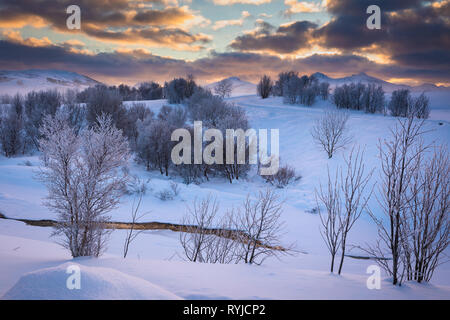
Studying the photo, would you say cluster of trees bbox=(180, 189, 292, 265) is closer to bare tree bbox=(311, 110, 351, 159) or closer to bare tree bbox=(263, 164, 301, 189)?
bare tree bbox=(263, 164, 301, 189)

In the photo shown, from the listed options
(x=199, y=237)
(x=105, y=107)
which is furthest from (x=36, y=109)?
(x=199, y=237)

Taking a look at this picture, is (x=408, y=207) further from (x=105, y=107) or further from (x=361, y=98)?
(x=361, y=98)

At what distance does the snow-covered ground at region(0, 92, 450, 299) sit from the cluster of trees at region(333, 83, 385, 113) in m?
14.6

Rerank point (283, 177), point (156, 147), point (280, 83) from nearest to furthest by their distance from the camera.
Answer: point (283, 177) → point (156, 147) → point (280, 83)

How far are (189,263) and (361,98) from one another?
52.3 m

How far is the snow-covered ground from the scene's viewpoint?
143 inches

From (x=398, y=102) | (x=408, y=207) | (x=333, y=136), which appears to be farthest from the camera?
(x=398, y=102)

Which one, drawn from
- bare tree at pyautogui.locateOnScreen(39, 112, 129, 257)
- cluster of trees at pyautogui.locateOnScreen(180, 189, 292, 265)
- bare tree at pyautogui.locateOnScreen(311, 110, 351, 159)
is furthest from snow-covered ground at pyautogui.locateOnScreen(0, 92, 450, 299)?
bare tree at pyautogui.locateOnScreen(311, 110, 351, 159)

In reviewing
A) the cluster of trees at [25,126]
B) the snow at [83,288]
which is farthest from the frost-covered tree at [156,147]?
the snow at [83,288]

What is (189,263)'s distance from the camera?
245 inches

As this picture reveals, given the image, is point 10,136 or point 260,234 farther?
point 10,136

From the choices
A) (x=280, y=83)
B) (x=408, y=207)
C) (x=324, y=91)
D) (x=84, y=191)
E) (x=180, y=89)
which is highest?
(x=280, y=83)
